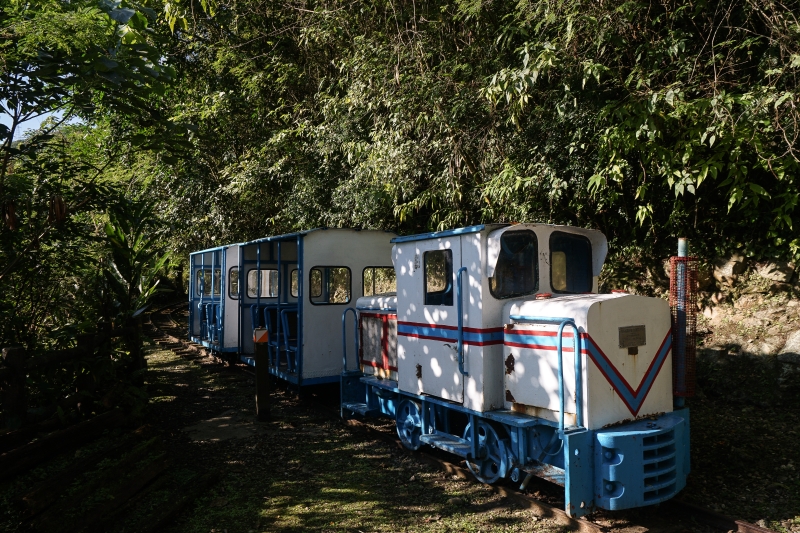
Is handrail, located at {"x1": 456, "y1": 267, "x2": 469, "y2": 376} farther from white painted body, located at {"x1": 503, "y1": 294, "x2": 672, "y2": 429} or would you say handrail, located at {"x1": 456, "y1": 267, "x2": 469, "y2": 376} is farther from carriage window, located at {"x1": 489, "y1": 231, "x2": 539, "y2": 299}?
white painted body, located at {"x1": 503, "y1": 294, "x2": 672, "y2": 429}

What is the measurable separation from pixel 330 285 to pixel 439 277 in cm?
369

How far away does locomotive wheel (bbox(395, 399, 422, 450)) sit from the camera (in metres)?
7.36

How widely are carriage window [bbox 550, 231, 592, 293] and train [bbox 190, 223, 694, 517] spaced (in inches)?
0.7

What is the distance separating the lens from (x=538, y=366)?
5.66m

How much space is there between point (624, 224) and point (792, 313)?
9.49 ft

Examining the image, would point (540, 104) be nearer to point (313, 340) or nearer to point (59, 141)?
point (313, 340)

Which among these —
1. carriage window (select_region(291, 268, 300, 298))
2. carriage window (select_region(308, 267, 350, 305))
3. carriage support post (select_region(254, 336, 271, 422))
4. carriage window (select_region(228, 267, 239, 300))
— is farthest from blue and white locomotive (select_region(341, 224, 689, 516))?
carriage window (select_region(228, 267, 239, 300))

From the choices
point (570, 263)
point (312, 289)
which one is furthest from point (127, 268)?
point (570, 263)

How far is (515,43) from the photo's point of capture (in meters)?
9.35

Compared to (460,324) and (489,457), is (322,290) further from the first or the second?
(489,457)

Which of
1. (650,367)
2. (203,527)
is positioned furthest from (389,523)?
(650,367)

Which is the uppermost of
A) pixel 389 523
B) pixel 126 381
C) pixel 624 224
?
pixel 624 224

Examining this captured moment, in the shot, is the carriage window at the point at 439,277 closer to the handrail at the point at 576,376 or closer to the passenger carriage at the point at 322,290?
the handrail at the point at 576,376

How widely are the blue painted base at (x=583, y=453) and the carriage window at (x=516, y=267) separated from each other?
124cm
